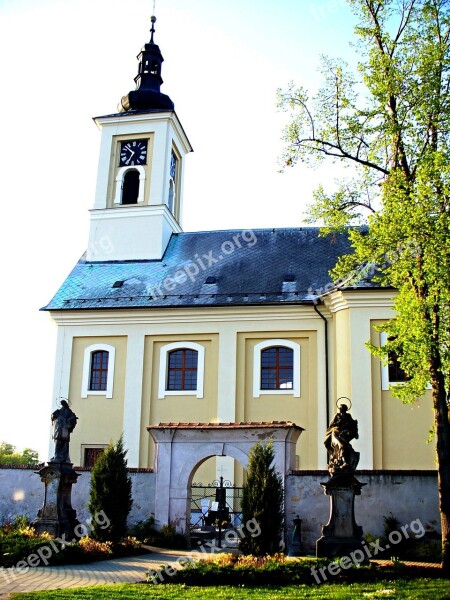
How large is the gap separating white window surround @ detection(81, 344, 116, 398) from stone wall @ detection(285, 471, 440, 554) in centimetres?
1013

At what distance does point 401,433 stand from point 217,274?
915 cm

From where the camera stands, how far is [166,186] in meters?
29.0

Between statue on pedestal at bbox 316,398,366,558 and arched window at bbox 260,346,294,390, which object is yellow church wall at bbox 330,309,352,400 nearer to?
arched window at bbox 260,346,294,390

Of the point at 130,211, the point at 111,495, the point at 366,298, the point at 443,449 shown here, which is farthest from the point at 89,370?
the point at 443,449

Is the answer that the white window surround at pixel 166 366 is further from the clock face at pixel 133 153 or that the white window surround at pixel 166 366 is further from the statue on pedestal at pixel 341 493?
the statue on pedestal at pixel 341 493

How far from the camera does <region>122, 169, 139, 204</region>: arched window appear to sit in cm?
2933

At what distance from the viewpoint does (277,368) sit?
77.4 feet

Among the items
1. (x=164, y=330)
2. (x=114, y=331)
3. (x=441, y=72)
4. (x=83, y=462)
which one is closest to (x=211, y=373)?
(x=164, y=330)

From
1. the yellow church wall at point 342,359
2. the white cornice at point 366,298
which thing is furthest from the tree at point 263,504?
the white cornice at point 366,298

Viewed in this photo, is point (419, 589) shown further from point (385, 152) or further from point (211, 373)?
point (211, 373)

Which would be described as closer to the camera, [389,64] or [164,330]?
[389,64]

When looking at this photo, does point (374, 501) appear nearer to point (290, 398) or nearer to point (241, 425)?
point (241, 425)

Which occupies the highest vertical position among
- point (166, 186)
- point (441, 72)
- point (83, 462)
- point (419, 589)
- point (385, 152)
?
point (166, 186)

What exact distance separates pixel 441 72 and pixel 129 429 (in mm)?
15379
